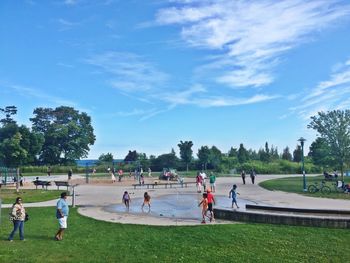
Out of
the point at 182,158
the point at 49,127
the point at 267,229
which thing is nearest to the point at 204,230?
the point at 267,229

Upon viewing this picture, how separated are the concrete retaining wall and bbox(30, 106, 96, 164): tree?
254ft

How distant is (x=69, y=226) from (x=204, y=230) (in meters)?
5.33

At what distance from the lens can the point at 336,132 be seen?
35562 millimetres

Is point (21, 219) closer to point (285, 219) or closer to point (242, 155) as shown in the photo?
point (285, 219)

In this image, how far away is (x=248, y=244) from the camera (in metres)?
11.4

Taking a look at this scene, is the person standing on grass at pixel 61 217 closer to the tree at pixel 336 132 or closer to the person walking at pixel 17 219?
the person walking at pixel 17 219

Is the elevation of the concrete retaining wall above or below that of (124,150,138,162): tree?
below

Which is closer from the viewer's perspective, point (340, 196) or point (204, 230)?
point (204, 230)

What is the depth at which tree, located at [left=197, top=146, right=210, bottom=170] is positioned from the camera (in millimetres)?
82312

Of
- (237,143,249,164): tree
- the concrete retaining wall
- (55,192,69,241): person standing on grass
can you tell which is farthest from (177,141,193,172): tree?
(55,192,69,241): person standing on grass

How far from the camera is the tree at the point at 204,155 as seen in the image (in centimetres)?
8231

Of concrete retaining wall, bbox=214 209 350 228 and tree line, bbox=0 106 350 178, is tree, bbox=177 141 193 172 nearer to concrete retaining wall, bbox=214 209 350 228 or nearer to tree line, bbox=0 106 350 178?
tree line, bbox=0 106 350 178

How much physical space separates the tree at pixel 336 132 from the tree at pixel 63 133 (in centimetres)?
6543

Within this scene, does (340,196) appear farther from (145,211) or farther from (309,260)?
(309,260)
